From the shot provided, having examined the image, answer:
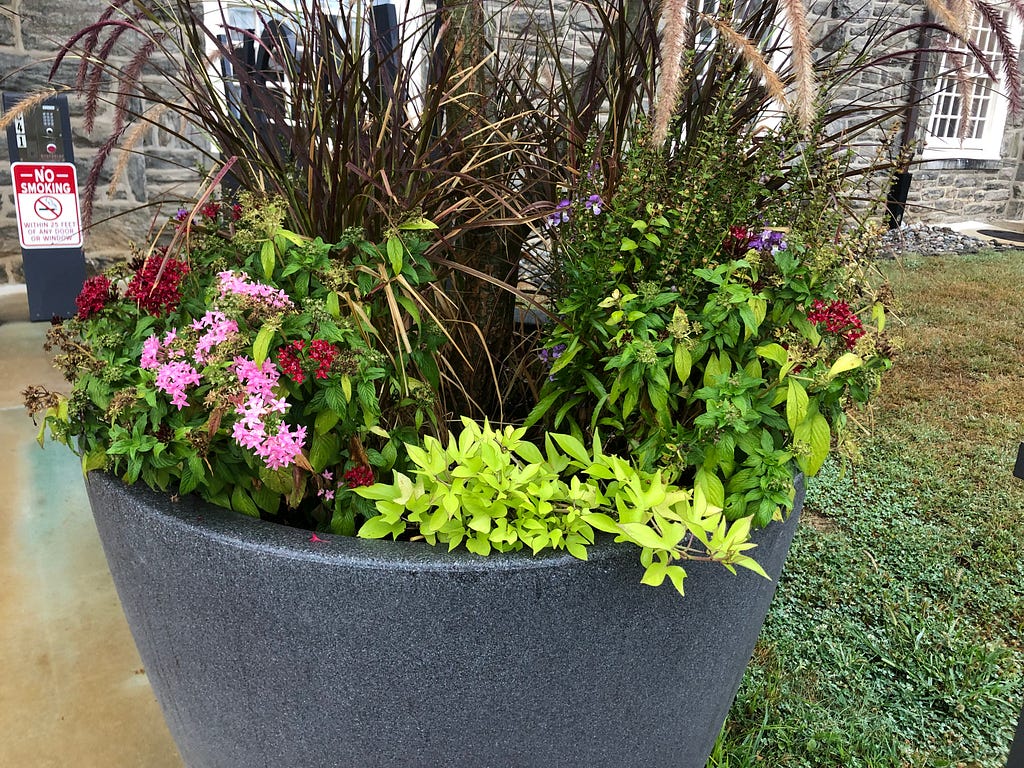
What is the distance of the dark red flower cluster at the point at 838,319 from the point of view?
4.36 feet

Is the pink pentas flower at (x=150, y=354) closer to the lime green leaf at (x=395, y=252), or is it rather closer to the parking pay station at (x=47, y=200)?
the lime green leaf at (x=395, y=252)

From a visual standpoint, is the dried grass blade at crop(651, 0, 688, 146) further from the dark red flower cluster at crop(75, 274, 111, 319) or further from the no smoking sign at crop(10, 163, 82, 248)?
the no smoking sign at crop(10, 163, 82, 248)

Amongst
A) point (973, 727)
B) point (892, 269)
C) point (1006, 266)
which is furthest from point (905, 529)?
point (1006, 266)

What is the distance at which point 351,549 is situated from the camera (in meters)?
1.11

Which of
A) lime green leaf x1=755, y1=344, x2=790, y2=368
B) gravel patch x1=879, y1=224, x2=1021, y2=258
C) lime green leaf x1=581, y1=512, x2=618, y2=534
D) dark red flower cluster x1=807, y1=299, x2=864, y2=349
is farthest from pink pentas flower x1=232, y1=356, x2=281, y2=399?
gravel patch x1=879, y1=224, x2=1021, y2=258

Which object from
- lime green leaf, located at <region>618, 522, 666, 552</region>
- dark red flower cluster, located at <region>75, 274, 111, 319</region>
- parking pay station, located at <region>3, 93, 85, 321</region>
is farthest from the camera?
parking pay station, located at <region>3, 93, 85, 321</region>

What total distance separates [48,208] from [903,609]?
158 inches

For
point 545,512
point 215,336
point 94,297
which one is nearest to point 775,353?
point 545,512

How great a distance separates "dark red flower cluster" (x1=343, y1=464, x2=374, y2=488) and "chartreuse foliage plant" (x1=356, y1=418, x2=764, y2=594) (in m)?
0.06

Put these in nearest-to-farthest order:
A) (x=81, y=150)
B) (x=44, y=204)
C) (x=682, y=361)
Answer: (x=682, y=361) < (x=44, y=204) < (x=81, y=150)

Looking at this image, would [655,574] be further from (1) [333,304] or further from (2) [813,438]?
(1) [333,304]

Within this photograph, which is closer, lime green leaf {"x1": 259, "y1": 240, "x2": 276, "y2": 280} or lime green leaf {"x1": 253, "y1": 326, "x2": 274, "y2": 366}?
lime green leaf {"x1": 253, "y1": 326, "x2": 274, "y2": 366}

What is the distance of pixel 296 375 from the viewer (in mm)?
1169

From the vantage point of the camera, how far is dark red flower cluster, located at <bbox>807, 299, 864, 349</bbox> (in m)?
1.33
